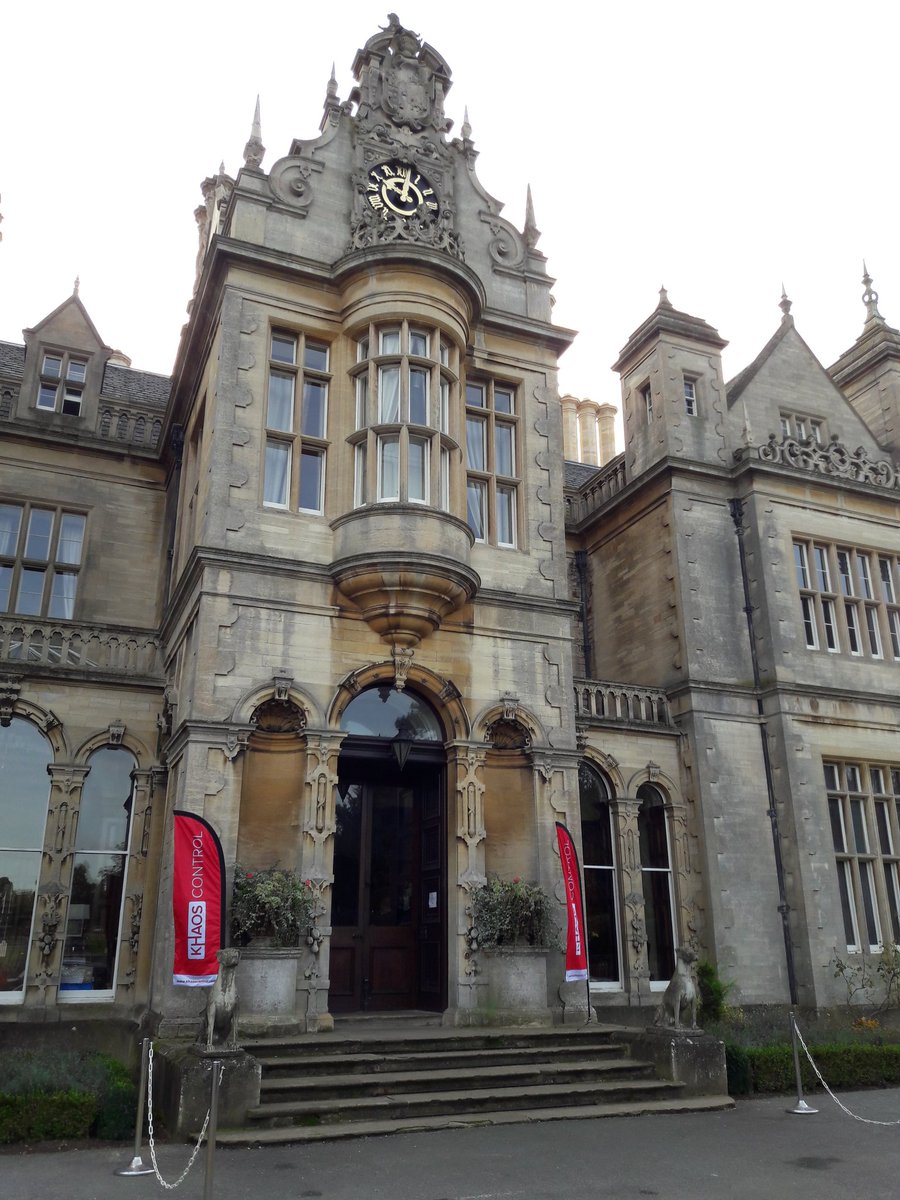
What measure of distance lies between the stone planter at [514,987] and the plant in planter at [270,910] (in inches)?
115

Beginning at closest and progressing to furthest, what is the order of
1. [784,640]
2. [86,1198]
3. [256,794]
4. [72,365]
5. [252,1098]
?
[86,1198], [252,1098], [256,794], [784,640], [72,365]

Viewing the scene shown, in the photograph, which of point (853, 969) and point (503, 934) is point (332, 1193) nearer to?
point (503, 934)

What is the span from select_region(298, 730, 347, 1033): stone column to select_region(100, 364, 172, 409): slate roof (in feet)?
36.0

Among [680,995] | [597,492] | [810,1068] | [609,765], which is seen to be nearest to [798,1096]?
[810,1068]

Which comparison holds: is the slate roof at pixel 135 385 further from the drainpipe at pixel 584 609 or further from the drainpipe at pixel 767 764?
the drainpipe at pixel 767 764

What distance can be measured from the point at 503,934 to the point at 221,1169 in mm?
6250

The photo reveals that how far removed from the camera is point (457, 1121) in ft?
34.9

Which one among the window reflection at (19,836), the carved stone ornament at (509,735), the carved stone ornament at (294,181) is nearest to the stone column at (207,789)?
the window reflection at (19,836)

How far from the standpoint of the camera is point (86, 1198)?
25.9 feet

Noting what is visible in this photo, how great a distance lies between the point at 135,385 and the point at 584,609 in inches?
477

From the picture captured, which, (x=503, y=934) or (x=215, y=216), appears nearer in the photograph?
(x=503, y=934)

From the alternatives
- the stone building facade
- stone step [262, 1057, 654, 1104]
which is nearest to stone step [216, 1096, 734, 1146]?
stone step [262, 1057, 654, 1104]


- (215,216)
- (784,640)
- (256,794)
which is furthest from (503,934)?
(215,216)

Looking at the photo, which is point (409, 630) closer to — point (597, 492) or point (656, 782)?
point (656, 782)
